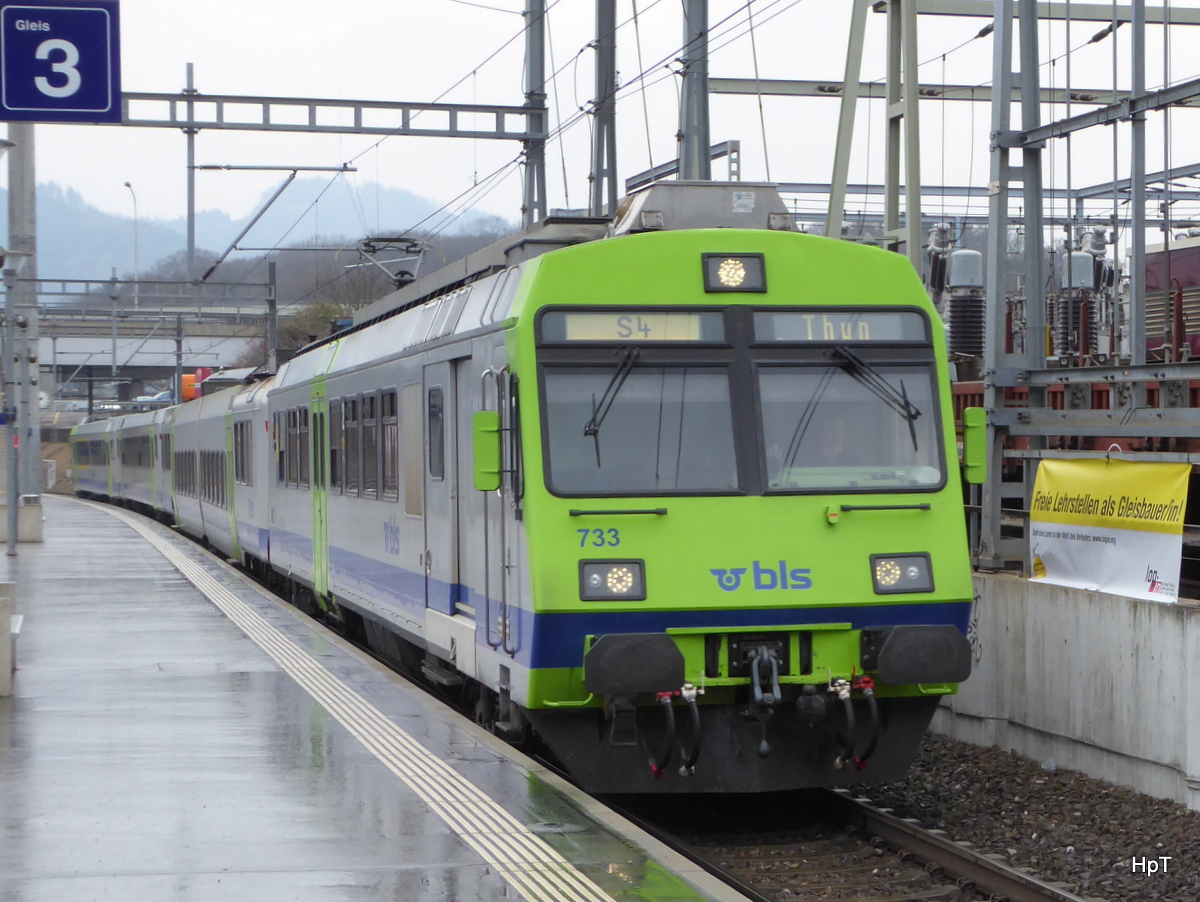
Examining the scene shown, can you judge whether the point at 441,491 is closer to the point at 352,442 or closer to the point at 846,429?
the point at 846,429

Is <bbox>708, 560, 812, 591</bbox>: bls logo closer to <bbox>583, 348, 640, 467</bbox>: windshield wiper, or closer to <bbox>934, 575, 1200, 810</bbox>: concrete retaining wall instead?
<bbox>583, 348, 640, 467</bbox>: windshield wiper

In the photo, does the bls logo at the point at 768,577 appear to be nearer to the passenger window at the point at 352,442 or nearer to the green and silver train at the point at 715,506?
the green and silver train at the point at 715,506

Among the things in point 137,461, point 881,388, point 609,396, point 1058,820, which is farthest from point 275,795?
point 137,461

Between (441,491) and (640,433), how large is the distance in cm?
235

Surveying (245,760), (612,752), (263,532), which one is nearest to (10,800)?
(245,760)

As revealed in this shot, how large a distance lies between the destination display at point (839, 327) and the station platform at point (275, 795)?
2600 millimetres

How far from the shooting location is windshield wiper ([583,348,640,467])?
26.8 feet

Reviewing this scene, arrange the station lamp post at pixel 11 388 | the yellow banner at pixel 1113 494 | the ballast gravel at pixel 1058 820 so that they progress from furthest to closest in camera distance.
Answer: the station lamp post at pixel 11 388 < the yellow banner at pixel 1113 494 < the ballast gravel at pixel 1058 820

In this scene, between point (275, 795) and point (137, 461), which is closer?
point (275, 795)

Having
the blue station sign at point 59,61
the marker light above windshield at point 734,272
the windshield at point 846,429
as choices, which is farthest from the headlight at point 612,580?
the blue station sign at point 59,61

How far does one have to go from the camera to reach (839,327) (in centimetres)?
856

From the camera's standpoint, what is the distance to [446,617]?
33.3 ft

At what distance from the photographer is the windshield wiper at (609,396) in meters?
8.16

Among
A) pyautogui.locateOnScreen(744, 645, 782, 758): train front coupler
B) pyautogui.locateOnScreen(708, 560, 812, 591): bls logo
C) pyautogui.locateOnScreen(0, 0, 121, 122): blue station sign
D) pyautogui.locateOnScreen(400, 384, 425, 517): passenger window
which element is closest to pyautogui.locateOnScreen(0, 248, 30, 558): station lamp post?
pyautogui.locateOnScreen(0, 0, 121, 122): blue station sign
